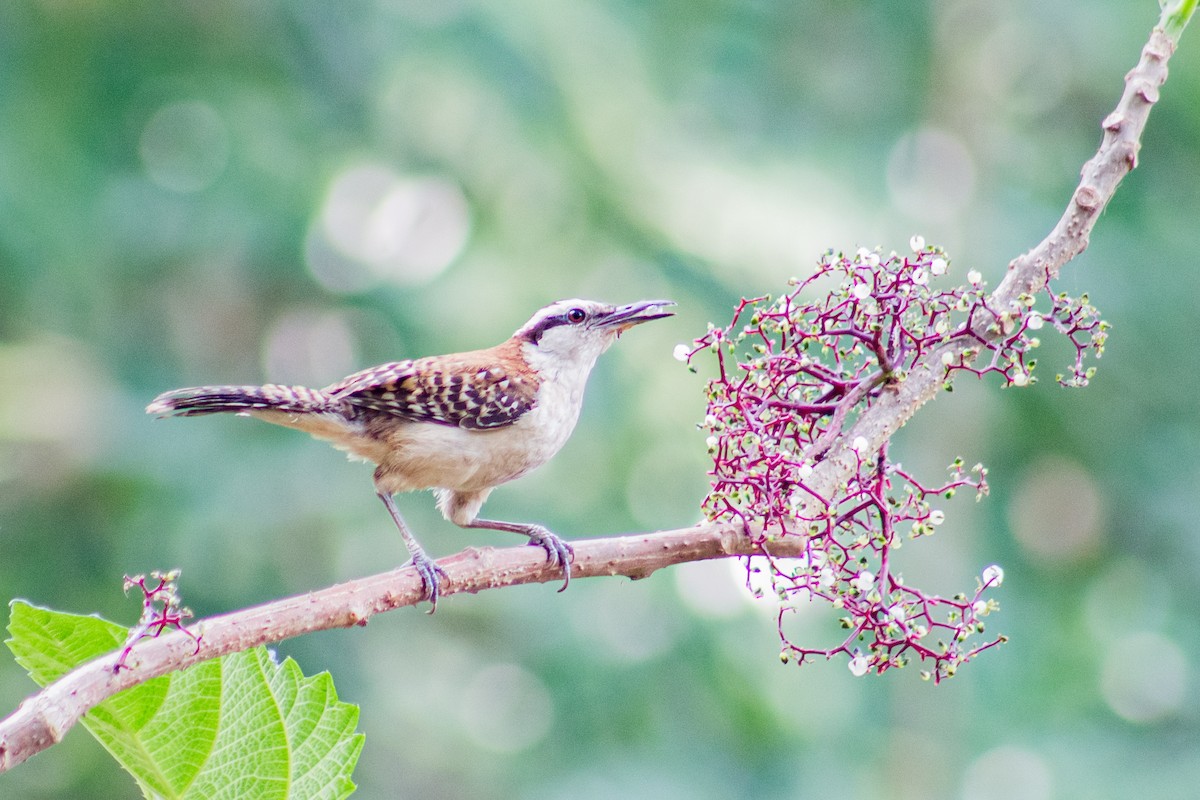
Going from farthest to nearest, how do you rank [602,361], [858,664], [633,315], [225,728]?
[602,361] → [633,315] → [858,664] → [225,728]

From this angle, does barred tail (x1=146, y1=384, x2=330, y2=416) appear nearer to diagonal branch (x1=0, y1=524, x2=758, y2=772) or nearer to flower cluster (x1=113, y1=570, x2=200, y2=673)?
diagonal branch (x1=0, y1=524, x2=758, y2=772)

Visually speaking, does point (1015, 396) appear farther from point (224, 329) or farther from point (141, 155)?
point (141, 155)

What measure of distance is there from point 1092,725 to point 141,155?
26.9 ft

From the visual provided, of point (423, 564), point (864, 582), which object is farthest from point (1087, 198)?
point (423, 564)

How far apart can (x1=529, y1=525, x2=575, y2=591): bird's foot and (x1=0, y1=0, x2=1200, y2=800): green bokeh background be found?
4.52m

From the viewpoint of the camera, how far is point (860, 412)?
6.49 feet

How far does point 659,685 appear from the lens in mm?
9000

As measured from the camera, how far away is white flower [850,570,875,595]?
1774 millimetres

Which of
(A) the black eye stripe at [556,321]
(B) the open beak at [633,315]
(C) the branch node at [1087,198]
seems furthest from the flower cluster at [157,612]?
(A) the black eye stripe at [556,321]

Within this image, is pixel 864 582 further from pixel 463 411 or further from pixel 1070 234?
pixel 463 411

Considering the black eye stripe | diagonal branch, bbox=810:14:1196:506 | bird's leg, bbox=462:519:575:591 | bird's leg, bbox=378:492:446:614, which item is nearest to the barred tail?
bird's leg, bbox=378:492:446:614

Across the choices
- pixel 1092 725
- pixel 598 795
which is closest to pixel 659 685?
pixel 598 795

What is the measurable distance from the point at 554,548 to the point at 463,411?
3.59ft

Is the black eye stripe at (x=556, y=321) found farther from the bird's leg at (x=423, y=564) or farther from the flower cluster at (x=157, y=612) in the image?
the flower cluster at (x=157, y=612)
